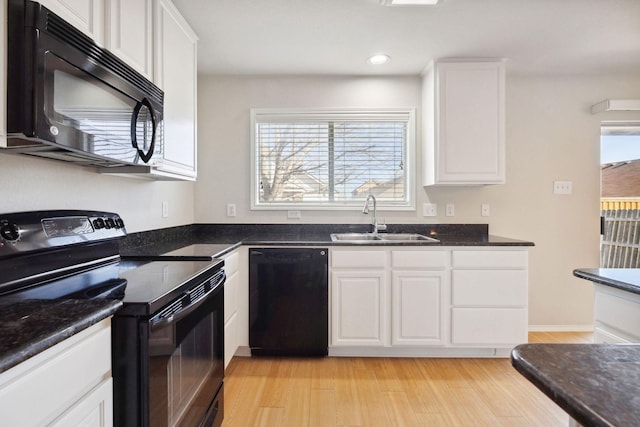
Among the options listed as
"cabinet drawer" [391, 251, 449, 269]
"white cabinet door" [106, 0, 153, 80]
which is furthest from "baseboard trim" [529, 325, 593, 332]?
"white cabinet door" [106, 0, 153, 80]

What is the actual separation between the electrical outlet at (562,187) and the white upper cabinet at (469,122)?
766 mm

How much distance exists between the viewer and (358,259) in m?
2.40

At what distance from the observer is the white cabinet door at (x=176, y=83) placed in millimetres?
1732

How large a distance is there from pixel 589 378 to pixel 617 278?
0.90 metres

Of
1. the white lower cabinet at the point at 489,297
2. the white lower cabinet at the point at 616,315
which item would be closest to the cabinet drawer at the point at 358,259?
the white lower cabinet at the point at 489,297

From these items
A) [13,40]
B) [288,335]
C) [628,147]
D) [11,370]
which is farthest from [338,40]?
[628,147]

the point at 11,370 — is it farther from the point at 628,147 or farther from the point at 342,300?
the point at 628,147

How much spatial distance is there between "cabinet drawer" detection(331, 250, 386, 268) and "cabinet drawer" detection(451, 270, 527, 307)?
0.56m

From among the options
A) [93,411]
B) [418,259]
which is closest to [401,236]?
[418,259]

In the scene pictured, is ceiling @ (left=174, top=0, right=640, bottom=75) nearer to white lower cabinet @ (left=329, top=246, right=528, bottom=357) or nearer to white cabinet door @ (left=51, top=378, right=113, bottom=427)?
white lower cabinet @ (left=329, top=246, right=528, bottom=357)

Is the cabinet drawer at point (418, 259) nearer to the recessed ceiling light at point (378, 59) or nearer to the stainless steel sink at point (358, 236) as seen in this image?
the stainless steel sink at point (358, 236)

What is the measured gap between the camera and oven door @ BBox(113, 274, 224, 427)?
0.94 m

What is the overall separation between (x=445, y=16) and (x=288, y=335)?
2.40 metres

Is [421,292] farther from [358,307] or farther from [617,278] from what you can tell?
[617,278]
